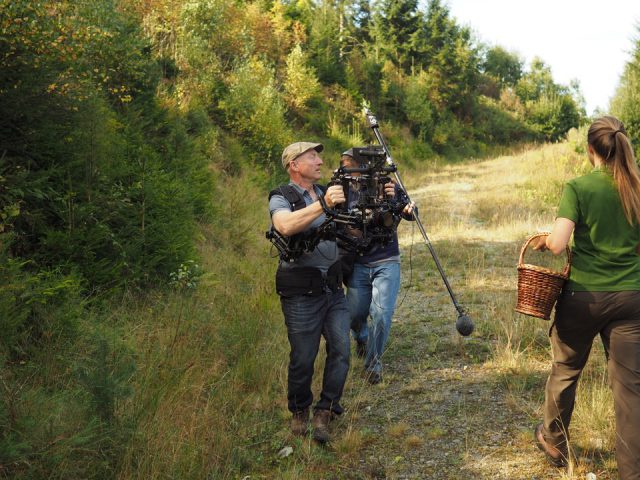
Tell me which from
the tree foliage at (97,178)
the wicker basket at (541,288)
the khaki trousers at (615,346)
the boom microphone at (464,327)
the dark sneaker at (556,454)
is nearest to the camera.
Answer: the khaki trousers at (615,346)

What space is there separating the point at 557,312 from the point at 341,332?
156 centimetres

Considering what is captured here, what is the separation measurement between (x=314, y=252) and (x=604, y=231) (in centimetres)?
190

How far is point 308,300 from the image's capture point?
4098 mm

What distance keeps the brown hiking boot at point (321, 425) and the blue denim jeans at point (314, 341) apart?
5 cm

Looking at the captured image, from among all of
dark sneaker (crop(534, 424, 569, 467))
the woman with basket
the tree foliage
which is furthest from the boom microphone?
the tree foliage

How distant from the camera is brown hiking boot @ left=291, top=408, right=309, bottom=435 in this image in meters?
4.24

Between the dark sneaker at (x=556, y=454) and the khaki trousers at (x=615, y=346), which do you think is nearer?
the khaki trousers at (x=615, y=346)

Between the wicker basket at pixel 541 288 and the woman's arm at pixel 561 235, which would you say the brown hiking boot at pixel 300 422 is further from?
the woman's arm at pixel 561 235

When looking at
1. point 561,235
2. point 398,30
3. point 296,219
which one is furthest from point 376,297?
point 398,30

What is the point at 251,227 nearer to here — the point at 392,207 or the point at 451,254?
the point at 451,254

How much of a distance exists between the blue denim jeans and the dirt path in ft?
1.76

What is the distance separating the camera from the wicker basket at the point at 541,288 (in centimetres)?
338

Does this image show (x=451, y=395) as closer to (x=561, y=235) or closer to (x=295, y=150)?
(x=561, y=235)

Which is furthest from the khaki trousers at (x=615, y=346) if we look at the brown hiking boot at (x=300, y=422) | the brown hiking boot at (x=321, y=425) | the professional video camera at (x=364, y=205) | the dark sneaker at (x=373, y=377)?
the dark sneaker at (x=373, y=377)
